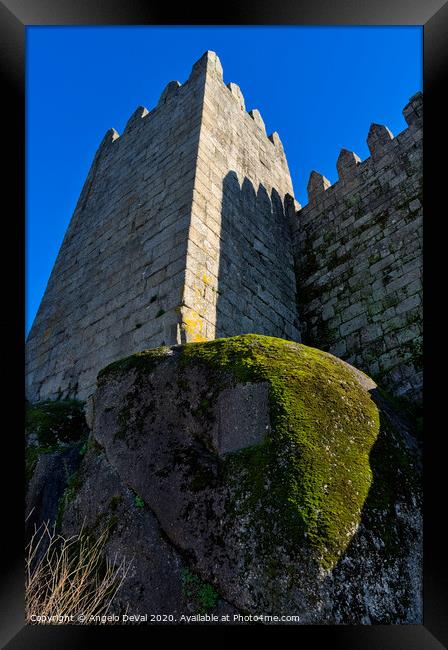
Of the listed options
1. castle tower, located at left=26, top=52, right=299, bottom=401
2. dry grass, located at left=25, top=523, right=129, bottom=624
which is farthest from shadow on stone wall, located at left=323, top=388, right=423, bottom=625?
castle tower, located at left=26, top=52, right=299, bottom=401

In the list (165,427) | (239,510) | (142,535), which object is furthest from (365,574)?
(165,427)

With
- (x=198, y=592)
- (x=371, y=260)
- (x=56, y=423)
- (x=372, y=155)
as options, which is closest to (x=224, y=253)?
(x=371, y=260)

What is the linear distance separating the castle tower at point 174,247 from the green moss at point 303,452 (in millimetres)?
1803

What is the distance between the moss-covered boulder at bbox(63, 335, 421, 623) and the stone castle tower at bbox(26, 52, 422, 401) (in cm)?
161

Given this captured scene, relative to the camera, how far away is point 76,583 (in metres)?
Result: 3.21

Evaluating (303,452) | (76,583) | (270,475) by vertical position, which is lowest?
(76,583)

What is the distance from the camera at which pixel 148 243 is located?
6.94 metres

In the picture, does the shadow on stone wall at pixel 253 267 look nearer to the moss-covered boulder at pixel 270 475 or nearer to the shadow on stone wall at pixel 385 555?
the moss-covered boulder at pixel 270 475

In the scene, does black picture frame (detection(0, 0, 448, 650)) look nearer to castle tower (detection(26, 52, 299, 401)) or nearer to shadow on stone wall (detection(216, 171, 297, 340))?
castle tower (detection(26, 52, 299, 401))

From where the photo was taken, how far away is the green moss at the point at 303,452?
2766mm
